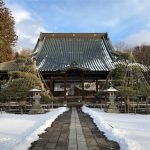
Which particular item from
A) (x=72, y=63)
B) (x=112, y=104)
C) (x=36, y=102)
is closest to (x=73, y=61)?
(x=72, y=63)

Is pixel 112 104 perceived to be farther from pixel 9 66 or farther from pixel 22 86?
pixel 9 66

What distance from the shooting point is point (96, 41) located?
36312 mm

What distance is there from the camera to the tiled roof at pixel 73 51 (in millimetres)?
30975

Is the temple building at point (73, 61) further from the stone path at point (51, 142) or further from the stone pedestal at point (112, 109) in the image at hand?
the stone path at point (51, 142)

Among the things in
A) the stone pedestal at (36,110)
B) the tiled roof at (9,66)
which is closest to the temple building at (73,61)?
the tiled roof at (9,66)

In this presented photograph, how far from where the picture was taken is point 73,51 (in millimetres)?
34469

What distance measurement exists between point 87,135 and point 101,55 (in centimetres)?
2402

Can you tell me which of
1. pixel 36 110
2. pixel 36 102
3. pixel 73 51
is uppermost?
pixel 73 51

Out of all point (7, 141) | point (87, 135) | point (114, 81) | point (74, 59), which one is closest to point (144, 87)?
point (114, 81)

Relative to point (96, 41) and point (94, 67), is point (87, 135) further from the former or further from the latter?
point (96, 41)

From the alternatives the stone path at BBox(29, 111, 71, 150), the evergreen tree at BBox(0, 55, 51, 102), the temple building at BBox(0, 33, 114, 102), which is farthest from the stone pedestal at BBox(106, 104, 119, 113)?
the stone path at BBox(29, 111, 71, 150)

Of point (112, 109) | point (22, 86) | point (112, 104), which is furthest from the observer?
point (22, 86)

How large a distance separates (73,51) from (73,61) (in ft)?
11.8

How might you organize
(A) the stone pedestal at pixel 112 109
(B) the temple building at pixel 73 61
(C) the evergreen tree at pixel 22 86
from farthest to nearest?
(B) the temple building at pixel 73 61
(C) the evergreen tree at pixel 22 86
(A) the stone pedestal at pixel 112 109
